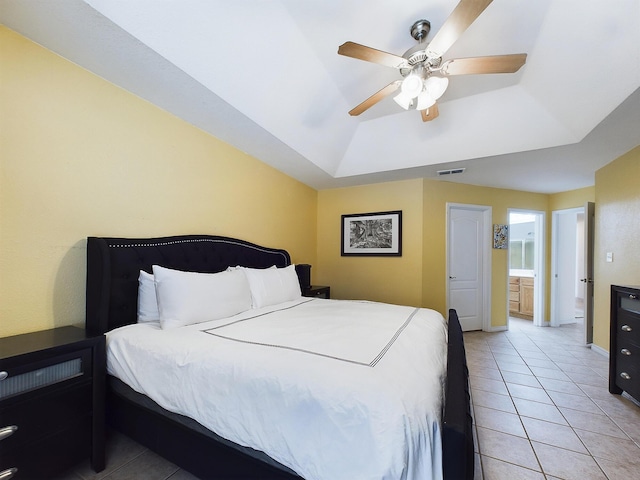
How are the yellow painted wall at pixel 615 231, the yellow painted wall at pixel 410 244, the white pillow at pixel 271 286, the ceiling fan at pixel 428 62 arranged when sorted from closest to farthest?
the ceiling fan at pixel 428 62 < the white pillow at pixel 271 286 < the yellow painted wall at pixel 615 231 < the yellow painted wall at pixel 410 244

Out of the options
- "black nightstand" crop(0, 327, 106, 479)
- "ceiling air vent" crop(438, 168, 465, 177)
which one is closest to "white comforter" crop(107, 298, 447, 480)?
"black nightstand" crop(0, 327, 106, 479)

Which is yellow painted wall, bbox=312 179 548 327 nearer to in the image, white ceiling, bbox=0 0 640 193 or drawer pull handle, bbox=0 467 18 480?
white ceiling, bbox=0 0 640 193

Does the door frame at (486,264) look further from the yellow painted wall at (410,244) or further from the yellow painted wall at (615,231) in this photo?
Result: the yellow painted wall at (615,231)

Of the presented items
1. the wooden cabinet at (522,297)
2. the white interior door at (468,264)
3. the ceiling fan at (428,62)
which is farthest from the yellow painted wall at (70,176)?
the wooden cabinet at (522,297)

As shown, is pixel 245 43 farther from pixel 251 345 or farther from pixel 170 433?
pixel 170 433

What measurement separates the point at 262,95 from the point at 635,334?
11.9 feet

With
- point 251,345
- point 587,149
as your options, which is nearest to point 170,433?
point 251,345

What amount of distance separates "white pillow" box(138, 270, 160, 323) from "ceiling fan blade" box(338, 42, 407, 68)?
199 cm

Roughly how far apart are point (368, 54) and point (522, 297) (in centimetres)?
581

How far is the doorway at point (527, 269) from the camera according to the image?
4695 mm

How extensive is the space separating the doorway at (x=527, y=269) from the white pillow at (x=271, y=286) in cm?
378

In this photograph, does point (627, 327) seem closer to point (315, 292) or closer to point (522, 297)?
point (315, 292)

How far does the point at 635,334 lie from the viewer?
7.20ft

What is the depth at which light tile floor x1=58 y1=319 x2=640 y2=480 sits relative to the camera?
1556mm
